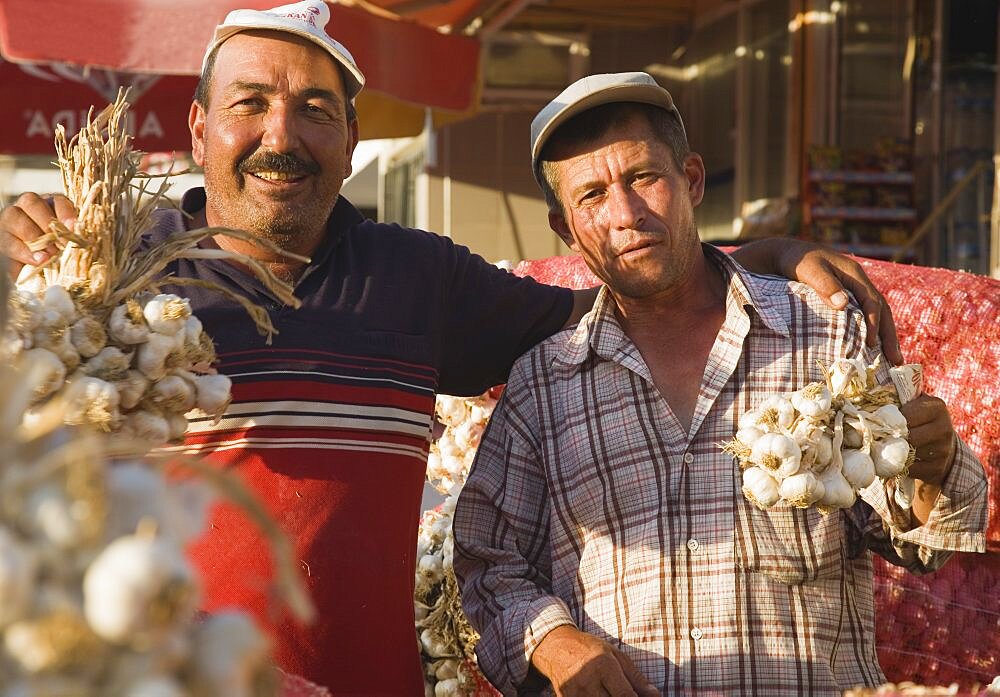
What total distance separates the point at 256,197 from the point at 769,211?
5838mm

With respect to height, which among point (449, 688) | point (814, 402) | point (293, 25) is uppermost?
point (293, 25)

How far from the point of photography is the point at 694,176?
103 inches

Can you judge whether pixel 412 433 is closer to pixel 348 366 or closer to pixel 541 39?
pixel 348 366

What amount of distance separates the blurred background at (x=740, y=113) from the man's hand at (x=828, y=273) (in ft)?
10.6

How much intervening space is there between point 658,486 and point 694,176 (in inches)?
25.9

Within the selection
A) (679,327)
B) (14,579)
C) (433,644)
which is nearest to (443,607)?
(433,644)

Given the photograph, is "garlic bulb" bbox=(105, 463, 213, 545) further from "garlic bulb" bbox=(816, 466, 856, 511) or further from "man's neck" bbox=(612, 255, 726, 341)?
"man's neck" bbox=(612, 255, 726, 341)

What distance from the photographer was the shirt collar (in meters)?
2.43

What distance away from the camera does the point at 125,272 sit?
1828 millimetres

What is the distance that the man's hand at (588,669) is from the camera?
216cm

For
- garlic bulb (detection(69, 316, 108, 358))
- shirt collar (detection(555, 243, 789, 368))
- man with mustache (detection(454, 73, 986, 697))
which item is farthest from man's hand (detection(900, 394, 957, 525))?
garlic bulb (detection(69, 316, 108, 358))

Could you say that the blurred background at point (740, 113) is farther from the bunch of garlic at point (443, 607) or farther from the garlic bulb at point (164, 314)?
the garlic bulb at point (164, 314)

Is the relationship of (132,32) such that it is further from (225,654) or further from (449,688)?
(225,654)

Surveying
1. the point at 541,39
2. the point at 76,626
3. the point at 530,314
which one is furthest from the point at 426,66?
the point at 76,626
